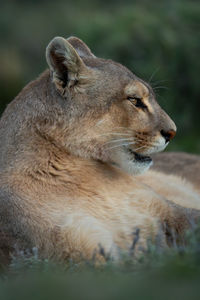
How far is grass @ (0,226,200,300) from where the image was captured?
3.39 m

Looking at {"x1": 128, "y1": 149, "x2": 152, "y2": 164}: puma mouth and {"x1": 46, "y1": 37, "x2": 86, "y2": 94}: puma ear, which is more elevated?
{"x1": 46, "y1": 37, "x2": 86, "y2": 94}: puma ear

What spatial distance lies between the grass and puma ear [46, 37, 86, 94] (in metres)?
1.69

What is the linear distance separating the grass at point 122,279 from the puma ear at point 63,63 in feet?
5.55

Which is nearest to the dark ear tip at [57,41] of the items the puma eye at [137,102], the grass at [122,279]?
the puma eye at [137,102]

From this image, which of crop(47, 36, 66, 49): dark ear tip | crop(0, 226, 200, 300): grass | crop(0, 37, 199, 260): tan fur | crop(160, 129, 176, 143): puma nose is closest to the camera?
crop(0, 226, 200, 300): grass

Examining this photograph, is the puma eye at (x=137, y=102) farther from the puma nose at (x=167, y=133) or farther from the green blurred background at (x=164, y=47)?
the green blurred background at (x=164, y=47)

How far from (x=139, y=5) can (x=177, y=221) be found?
10140mm

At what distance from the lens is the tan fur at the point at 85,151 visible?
570 cm

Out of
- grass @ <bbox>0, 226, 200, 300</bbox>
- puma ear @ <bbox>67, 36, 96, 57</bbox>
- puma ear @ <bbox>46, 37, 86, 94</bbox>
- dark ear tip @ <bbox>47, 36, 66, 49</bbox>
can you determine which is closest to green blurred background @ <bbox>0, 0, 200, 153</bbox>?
puma ear @ <bbox>67, 36, 96, 57</bbox>

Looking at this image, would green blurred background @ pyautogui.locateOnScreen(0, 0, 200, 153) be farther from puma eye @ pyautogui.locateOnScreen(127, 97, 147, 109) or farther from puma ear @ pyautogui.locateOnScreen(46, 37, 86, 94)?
puma ear @ pyautogui.locateOnScreen(46, 37, 86, 94)

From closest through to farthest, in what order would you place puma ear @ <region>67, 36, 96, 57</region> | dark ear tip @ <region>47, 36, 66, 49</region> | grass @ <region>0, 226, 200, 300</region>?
grass @ <region>0, 226, 200, 300</region>
dark ear tip @ <region>47, 36, 66, 49</region>
puma ear @ <region>67, 36, 96, 57</region>

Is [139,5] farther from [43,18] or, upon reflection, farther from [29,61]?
[43,18]

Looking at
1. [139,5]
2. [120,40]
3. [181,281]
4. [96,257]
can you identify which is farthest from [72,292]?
[139,5]

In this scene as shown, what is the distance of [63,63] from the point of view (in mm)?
6066
